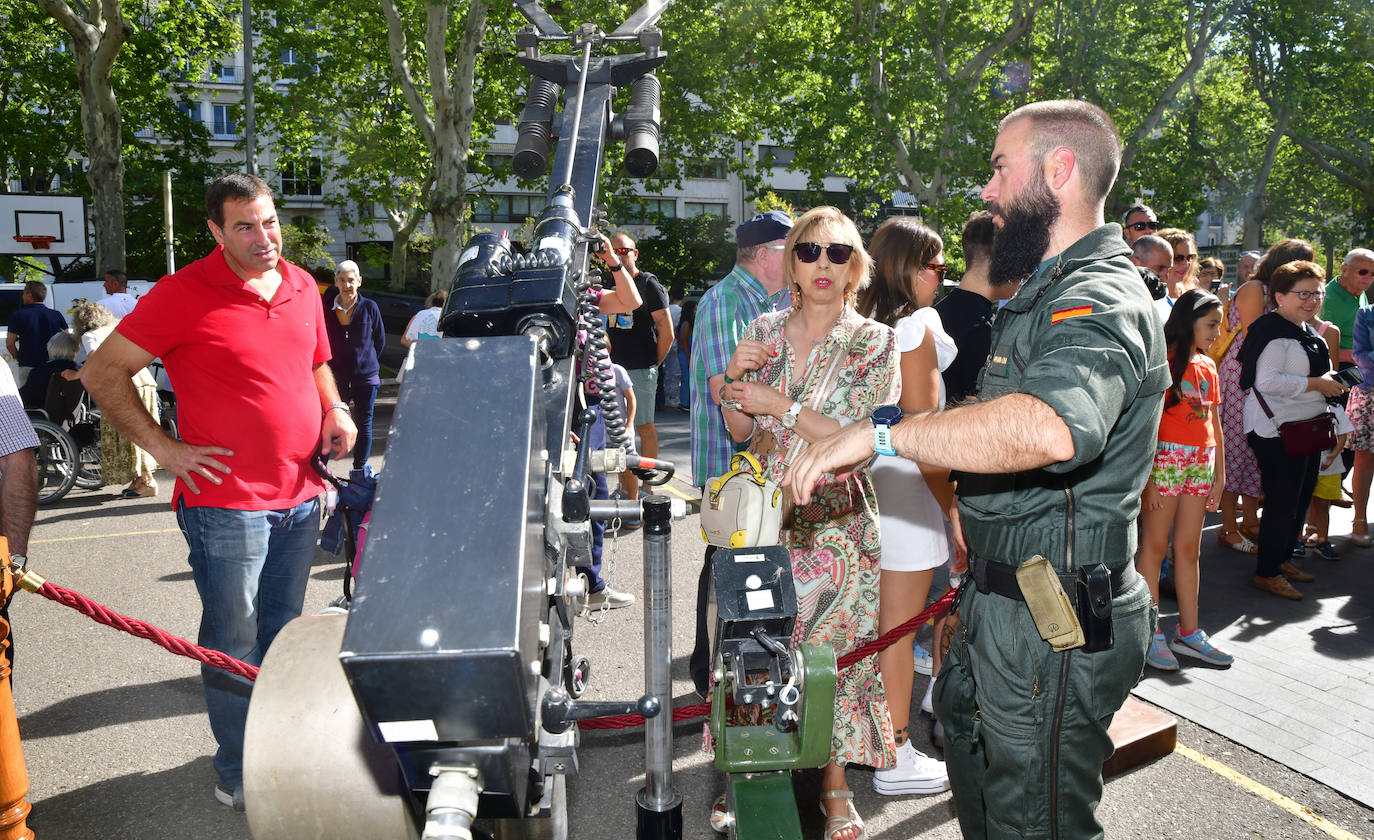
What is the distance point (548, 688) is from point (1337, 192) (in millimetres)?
55626

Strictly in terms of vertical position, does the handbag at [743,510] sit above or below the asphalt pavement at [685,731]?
above

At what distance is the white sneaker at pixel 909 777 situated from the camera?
3934mm

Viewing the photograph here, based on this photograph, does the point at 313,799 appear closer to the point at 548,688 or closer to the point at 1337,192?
the point at 548,688

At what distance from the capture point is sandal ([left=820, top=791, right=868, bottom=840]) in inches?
138

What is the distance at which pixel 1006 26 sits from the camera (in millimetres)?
23578

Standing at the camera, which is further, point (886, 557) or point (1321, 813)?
point (886, 557)

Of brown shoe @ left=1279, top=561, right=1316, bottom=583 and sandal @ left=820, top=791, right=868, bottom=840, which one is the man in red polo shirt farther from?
brown shoe @ left=1279, top=561, right=1316, bottom=583

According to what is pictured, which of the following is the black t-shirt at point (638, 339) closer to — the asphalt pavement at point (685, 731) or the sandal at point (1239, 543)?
the asphalt pavement at point (685, 731)

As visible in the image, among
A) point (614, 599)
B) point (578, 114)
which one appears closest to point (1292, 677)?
point (614, 599)

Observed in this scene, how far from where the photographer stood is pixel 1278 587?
6223 millimetres

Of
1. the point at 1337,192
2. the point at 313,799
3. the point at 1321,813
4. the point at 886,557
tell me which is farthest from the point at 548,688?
the point at 1337,192

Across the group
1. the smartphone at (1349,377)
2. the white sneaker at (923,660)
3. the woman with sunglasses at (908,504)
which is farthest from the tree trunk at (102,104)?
the smartphone at (1349,377)

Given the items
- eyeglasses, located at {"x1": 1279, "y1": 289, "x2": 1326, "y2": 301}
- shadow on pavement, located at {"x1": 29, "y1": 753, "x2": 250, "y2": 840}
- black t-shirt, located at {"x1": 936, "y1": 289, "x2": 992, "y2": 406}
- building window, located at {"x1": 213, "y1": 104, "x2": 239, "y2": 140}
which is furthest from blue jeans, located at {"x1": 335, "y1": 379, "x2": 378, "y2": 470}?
building window, located at {"x1": 213, "y1": 104, "x2": 239, "y2": 140}

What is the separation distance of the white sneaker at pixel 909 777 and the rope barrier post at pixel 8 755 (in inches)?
122
